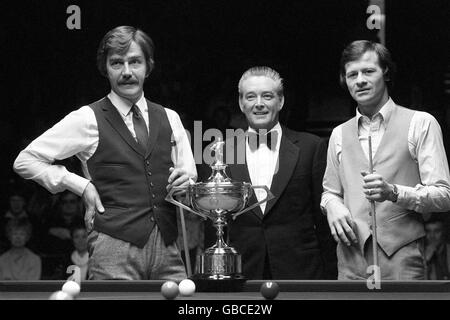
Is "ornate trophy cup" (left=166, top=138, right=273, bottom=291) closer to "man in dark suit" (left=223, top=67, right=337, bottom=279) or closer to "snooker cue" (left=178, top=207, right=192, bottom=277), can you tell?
"snooker cue" (left=178, top=207, right=192, bottom=277)

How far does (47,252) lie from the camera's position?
4988 mm

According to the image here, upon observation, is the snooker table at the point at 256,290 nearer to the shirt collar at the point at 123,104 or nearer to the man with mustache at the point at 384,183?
the man with mustache at the point at 384,183

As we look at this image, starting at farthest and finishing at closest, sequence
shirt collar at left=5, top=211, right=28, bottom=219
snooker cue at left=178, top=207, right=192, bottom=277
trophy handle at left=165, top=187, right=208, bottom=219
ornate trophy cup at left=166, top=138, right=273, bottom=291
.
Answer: shirt collar at left=5, top=211, right=28, bottom=219 → snooker cue at left=178, top=207, right=192, bottom=277 → trophy handle at left=165, top=187, right=208, bottom=219 → ornate trophy cup at left=166, top=138, right=273, bottom=291

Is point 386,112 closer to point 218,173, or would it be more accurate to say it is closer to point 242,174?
point 242,174

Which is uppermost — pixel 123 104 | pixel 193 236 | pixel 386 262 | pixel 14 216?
pixel 123 104

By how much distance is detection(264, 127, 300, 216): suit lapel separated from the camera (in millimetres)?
4742

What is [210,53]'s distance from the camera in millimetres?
5148

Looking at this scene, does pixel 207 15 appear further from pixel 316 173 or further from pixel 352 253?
pixel 352 253

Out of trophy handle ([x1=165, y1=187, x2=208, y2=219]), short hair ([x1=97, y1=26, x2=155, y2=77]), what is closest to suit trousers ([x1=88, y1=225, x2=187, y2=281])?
trophy handle ([x1=165, y1=187, x2=208, y2=219])

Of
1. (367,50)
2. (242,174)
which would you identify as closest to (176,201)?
(242,174)

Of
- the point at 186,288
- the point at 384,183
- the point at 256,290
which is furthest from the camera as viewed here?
the point at 384,183

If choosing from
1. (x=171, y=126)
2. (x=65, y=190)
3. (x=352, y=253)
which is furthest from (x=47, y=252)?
(x=352, y=253)

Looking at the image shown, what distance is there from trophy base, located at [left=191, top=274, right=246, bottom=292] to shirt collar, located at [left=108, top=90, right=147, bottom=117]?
1225 millimetres

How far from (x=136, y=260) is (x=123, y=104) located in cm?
86
